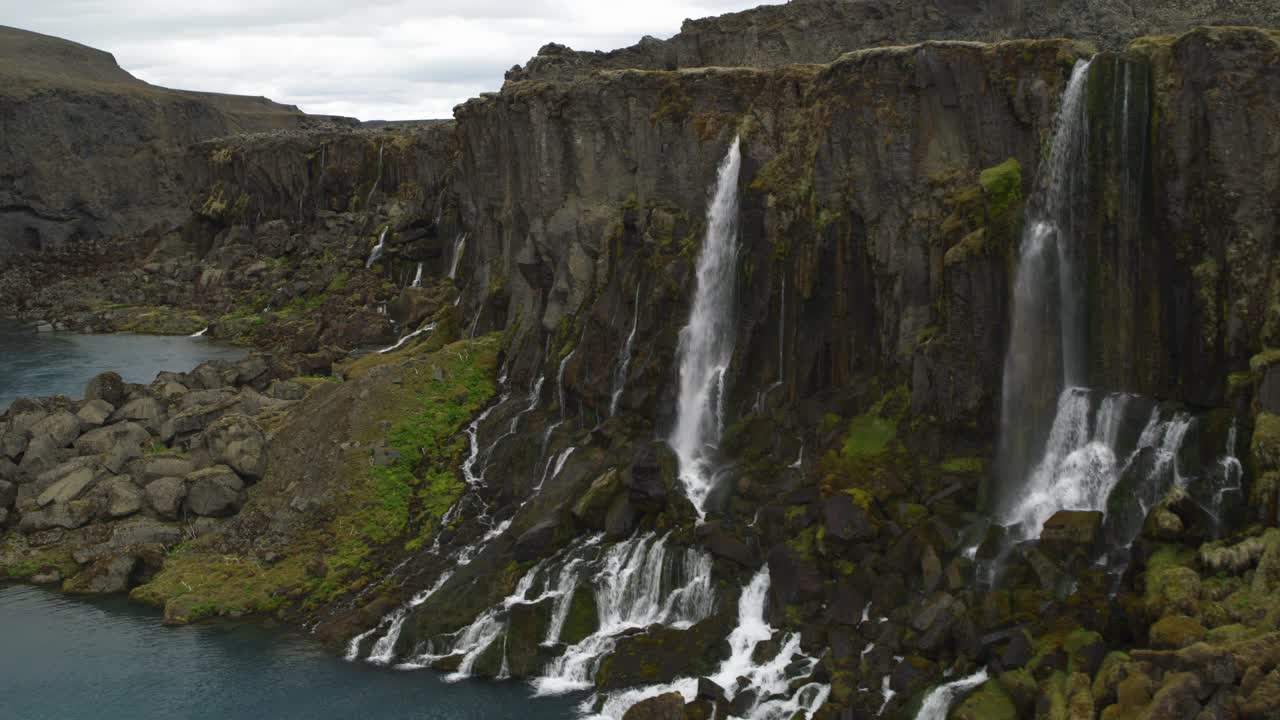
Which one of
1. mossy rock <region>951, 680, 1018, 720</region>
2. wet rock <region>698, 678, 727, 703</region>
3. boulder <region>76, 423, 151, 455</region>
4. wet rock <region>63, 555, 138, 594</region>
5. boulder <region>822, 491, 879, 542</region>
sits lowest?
wet rock <region>63, 555, 138, 594</region>

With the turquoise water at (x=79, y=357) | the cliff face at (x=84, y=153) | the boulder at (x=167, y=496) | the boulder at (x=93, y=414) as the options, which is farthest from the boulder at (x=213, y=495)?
the cliff face at (x=84, y=153)

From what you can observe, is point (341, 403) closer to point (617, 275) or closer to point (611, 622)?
point (617, 275)

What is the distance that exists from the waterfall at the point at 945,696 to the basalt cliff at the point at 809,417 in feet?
0.19

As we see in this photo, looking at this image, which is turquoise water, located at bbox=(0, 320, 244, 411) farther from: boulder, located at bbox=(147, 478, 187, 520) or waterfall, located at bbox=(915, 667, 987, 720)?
waterfall, located at bbox=(915, 667, 987, 720)

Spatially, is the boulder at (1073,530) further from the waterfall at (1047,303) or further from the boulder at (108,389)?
the boulder at (108,389)

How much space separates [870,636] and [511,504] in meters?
15.9

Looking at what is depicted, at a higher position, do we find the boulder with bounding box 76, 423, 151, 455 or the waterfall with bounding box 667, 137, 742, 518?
the waterfall with bounding box 667, 137, 742, 518

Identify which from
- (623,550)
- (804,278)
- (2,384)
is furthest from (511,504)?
(2,384)

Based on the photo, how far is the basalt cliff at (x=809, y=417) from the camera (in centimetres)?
2814

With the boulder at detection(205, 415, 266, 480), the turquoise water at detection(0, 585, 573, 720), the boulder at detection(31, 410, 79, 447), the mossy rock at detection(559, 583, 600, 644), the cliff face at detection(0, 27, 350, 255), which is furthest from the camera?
the cliff face at detection(0, 27, 350, 255)

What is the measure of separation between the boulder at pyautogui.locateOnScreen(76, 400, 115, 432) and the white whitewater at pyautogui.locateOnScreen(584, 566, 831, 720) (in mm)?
29398

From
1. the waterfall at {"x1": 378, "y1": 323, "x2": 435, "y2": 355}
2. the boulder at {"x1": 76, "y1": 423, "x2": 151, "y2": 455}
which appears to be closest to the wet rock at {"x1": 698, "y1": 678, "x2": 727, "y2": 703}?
the boulder at {"x1": 76, "y1": 423, "x2": 151, "y2": 455}

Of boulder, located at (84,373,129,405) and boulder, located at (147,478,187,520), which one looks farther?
boulder, located at (84,373,129,405)

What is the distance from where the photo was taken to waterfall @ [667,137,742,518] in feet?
131
